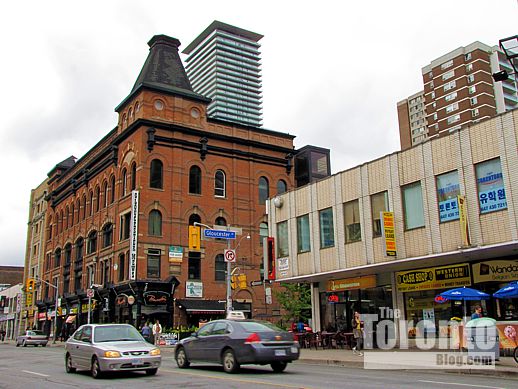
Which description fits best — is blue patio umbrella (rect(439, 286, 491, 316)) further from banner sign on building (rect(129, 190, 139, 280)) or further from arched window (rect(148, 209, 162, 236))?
arched window (rect(148, 209, 162, 236))

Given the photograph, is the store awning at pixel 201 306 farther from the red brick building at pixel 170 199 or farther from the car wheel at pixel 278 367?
the car wheel at pixel 278 367

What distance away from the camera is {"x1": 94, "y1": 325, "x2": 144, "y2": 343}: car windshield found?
14320 mm

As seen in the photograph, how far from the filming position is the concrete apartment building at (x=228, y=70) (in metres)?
175

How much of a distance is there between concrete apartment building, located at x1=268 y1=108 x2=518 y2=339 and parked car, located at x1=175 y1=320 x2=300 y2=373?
8259 millimetres

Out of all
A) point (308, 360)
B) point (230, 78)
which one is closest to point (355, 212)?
point (308, 360)

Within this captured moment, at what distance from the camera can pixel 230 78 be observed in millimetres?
178375

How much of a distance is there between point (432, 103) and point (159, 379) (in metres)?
102

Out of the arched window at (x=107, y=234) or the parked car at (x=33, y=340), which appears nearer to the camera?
the parked car at (x=33, y=340)

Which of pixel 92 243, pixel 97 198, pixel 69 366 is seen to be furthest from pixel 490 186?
pixel 92 243

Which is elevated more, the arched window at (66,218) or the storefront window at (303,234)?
the arched window at (66,218)

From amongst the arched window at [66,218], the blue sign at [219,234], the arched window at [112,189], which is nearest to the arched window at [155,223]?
the arched window at [112,189]

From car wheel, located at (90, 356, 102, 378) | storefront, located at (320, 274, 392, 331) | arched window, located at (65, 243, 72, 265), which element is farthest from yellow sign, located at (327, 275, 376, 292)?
arched window, located at (65, 243, 72, 265)

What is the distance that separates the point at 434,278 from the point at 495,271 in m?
2.64

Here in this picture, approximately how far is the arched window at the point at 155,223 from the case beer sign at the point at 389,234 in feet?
81.3
